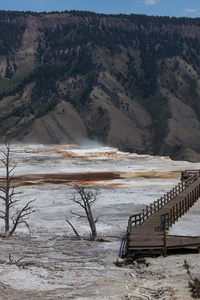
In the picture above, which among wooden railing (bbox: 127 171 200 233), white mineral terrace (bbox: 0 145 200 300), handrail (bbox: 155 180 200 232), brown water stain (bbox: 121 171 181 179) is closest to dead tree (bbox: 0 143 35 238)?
white mineral terrace (bbox: 0 145 200 300)

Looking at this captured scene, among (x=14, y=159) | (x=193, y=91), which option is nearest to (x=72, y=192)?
(x=14, y=159)

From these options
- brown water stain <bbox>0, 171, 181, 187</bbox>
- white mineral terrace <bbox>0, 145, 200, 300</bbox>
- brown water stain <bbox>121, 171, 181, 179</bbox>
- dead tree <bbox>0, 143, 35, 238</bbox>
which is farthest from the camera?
brown water stain <bbox>121, 171, 181, 179</bbox>

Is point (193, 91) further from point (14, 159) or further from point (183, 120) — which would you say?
point (14, 159)

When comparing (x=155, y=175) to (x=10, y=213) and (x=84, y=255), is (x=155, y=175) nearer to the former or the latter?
(x=10, y=213)

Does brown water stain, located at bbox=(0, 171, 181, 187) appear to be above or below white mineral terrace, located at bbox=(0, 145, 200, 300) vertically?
below

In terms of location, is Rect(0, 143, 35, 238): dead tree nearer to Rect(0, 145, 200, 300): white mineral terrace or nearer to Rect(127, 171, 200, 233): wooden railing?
Rect(0, 145, 200, 300): white mineral terrace

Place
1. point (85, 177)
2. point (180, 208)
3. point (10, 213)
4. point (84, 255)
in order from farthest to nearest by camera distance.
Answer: point (85, 177) → point (10, 213) → point (180, 208) → point (84, 255)

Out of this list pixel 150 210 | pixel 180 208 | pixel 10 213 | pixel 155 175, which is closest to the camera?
pixel 150 210

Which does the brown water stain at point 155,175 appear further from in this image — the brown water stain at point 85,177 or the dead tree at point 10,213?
the dead tree at point 10,213

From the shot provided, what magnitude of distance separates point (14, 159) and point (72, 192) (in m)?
43.2

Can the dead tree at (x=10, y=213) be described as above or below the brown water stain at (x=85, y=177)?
above

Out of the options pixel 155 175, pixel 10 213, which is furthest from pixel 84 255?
pixel 155 175

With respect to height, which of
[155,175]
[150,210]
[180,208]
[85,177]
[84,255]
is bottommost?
[85,177]

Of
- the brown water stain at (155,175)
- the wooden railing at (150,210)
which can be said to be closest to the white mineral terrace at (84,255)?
the wooden railing at (150,210)
